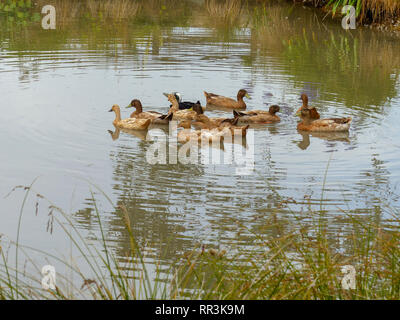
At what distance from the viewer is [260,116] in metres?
11.6

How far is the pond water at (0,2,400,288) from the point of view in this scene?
285 inches

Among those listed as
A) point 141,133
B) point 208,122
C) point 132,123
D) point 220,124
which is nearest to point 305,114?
point 220,124

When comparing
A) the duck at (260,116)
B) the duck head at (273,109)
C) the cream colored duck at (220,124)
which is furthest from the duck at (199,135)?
the duck head at (273,109)

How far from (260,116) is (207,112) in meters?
1.34

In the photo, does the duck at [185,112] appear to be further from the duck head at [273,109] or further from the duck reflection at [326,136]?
the duck reflection at [326,136]

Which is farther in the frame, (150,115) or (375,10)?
(375,10)

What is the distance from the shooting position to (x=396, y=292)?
14.9 ft

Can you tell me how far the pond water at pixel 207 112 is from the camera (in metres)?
7.25

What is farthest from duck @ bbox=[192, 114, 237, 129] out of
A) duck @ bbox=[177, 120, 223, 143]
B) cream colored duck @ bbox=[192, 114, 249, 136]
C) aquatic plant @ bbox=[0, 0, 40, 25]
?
aquatic plant @ bbox=[0, 0, 40, 25]

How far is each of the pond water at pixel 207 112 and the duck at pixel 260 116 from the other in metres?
0.15

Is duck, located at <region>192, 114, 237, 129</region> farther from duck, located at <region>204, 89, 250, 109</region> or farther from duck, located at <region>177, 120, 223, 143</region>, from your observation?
duck, located at <region>204, 89, 250, 109</region>

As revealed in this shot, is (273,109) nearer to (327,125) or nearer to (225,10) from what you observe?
(327,125)

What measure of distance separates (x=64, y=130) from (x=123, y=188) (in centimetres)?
281

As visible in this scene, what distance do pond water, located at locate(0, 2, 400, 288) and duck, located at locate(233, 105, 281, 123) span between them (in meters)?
0.15
